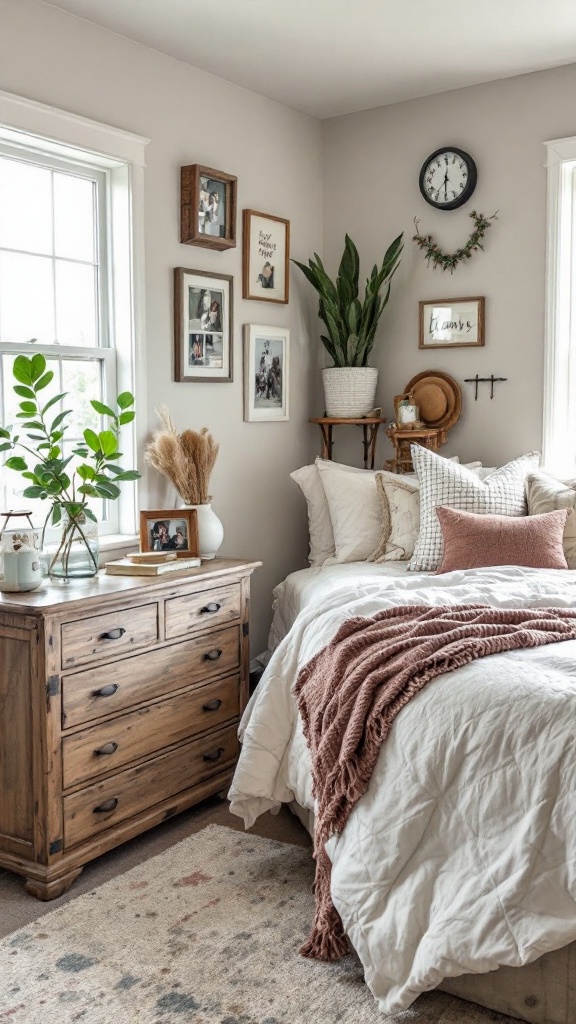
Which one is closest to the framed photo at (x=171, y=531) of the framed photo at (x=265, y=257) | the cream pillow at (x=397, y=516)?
the cream pillow at (x=397, y=516)

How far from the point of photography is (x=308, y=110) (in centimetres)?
438

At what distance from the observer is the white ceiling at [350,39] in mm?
3234

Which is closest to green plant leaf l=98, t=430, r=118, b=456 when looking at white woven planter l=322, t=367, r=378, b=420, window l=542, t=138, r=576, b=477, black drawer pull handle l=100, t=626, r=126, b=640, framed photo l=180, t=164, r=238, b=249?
black drawer pull handle l=100, t=626, r=126, b=640

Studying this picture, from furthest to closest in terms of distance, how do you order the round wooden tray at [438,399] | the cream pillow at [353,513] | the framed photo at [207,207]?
the round wooden tray at [438,399]
the cream pillow at [353,513]
the framed photo at [207,207]

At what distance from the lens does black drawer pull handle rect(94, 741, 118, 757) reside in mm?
2766

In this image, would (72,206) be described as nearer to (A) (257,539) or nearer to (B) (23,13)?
(B) (23,13)

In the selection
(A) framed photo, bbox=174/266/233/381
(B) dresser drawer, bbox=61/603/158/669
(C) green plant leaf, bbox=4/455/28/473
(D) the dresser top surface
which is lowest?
(B) dresser drawer, bbox=61/603/158/669

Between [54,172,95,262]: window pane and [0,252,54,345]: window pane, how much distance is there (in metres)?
0.12

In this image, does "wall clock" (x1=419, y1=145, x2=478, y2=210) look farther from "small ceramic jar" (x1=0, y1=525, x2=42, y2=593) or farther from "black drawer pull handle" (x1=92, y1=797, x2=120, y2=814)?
"black drawer pull handle" (x1=92, y1=797, x2=120, y2=814)

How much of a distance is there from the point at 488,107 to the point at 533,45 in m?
0.44

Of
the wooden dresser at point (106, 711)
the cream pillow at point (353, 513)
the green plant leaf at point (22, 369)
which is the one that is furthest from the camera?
the cream pillow at point (353, 513)

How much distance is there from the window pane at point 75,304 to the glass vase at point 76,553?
2.53ft

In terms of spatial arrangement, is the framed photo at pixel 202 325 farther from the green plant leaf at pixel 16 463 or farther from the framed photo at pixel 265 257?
the green plant leaf at pixel 16 463

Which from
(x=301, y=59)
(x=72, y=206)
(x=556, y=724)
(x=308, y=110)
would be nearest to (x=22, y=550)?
(x=72, y=206)
